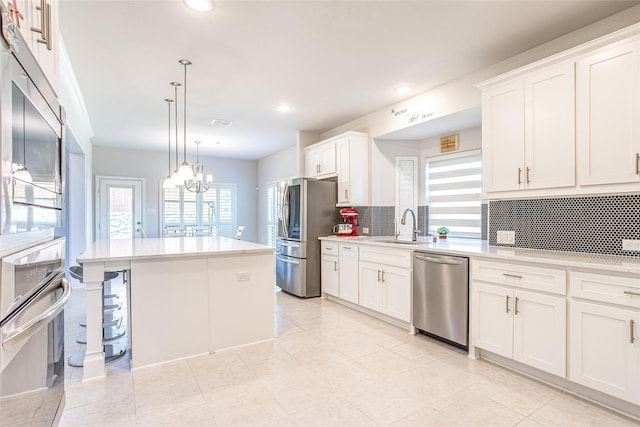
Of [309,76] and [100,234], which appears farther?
[100,234]

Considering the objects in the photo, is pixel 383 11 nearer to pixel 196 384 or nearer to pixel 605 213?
pixel 605 213

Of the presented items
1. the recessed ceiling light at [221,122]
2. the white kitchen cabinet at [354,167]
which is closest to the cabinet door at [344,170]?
the white kitchen cabinet at [354,167]

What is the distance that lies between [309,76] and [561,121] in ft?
7.31

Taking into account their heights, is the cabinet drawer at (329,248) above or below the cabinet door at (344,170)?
below

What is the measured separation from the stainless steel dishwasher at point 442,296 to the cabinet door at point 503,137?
0.74 meters

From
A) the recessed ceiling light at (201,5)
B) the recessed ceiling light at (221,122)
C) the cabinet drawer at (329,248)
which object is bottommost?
the cabinet drawer at (329,248)

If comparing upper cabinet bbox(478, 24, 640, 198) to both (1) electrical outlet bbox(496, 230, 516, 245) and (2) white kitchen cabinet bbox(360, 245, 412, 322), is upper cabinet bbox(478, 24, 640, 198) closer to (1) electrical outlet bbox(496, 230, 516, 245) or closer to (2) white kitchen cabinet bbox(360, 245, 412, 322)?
(1) electrical outlet bbox(496, 230, 516, 245)

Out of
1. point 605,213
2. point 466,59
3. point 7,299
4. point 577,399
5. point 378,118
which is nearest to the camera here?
point 7,299

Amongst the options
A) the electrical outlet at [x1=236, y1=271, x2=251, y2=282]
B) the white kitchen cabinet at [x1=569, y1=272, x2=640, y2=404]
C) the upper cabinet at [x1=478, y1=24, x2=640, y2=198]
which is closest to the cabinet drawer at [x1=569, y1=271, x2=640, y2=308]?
the white kitchen cabinet at [x1=569, y1=272, x2=640, y2=404]

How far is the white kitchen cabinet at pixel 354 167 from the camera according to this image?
176 inches

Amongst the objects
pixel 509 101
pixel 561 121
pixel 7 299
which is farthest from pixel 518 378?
pixel 7 299

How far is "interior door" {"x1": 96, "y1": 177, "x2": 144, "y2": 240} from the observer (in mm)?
6844

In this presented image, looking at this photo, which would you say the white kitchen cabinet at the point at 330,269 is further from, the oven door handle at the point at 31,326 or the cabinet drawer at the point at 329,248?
the oven door handle at the point at 31,326

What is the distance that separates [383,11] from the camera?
225cm
